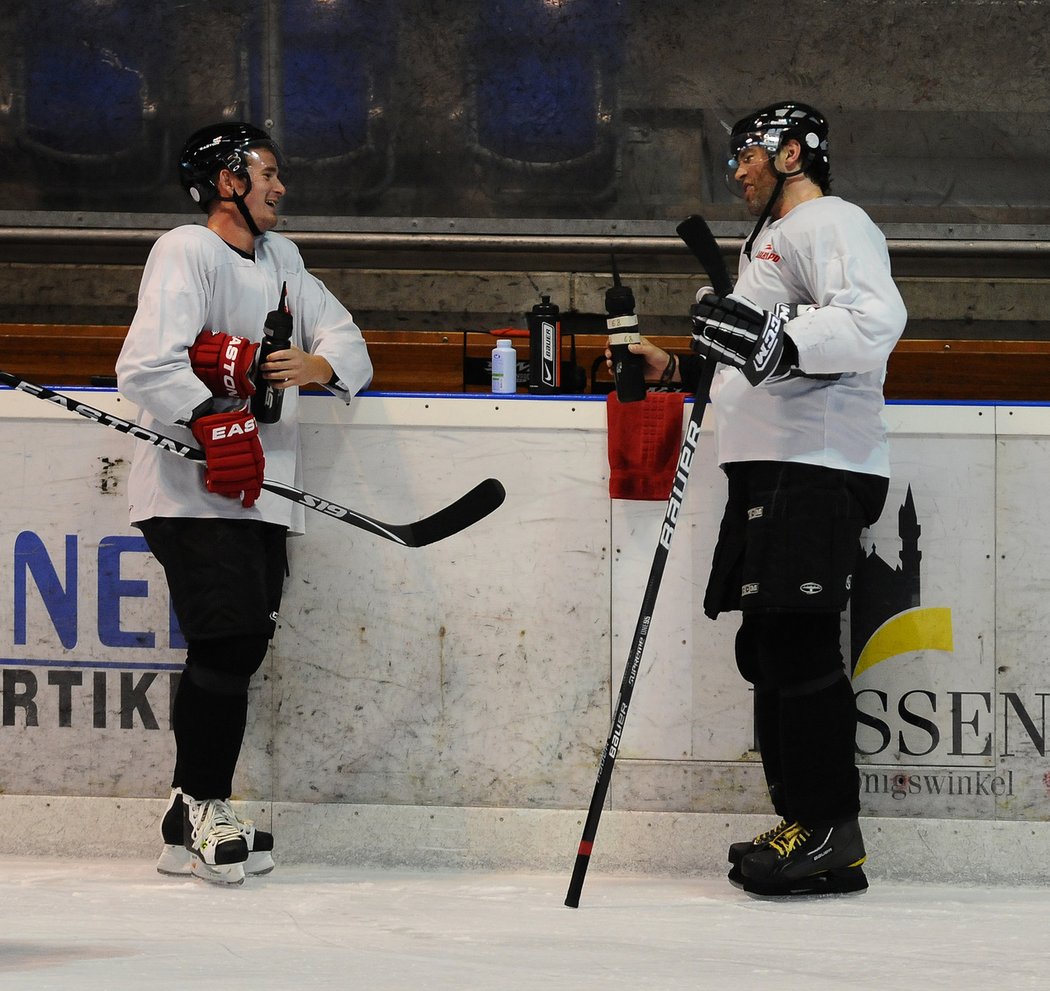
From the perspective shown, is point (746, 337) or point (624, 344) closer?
point (746, 337)

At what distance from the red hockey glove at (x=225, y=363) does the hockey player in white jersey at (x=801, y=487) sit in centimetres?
79

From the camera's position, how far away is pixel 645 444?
263 centimetres

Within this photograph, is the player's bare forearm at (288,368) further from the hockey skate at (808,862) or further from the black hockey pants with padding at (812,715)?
the hockey skate at (808,862)

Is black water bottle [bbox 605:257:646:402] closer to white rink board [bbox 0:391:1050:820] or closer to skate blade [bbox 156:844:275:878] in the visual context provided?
white rink board [bbox 0:391:1050:820]

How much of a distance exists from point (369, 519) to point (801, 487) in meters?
0.82

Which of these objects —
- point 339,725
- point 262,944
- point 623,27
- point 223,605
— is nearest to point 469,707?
point 339,725

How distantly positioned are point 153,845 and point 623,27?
3148mm

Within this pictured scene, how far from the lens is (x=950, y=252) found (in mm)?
4656

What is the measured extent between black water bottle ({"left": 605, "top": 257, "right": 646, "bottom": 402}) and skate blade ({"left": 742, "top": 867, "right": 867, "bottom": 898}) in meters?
0.88

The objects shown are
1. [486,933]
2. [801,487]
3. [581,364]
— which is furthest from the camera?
[581,364]

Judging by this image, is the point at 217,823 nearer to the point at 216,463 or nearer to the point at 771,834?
the point at 216,463

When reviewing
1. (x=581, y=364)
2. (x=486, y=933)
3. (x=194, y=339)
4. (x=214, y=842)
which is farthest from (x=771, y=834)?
(x=581, y=364)

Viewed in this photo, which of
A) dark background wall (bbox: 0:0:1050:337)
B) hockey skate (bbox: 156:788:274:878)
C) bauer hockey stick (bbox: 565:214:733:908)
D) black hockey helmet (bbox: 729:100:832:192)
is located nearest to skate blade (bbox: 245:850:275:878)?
hockey skate (bbox: 156:788:274:878)

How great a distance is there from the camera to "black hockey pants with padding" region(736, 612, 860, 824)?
240 cm
